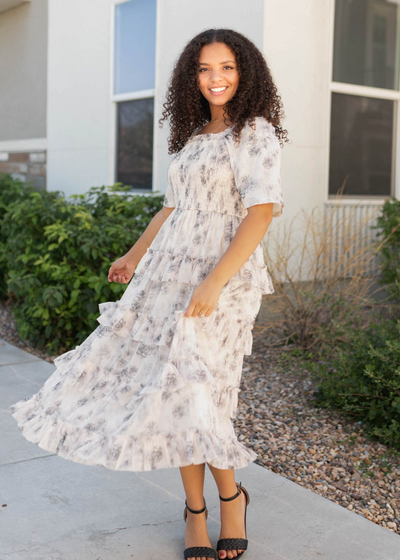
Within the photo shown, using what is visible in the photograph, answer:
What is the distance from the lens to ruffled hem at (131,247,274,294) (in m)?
2.12

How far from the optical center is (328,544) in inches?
92.6

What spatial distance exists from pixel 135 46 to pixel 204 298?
221 inches

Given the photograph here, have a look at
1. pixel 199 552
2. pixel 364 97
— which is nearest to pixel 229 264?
pixel 199 552

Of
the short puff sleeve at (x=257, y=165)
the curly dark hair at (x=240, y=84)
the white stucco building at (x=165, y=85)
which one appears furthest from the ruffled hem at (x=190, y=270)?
the white stucco building at (x=165, y=85)

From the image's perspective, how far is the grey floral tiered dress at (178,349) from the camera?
1.91 meters

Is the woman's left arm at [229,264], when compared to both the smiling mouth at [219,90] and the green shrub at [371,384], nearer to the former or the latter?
the smiling mouth at [219,90]

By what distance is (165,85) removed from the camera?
636 cm

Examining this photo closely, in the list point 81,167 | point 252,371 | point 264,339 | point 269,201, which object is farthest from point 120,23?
point 269,201

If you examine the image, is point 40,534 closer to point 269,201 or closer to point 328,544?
point 328,544

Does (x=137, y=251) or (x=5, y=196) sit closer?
(x=137, y=251)

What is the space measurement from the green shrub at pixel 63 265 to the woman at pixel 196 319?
2.20 m

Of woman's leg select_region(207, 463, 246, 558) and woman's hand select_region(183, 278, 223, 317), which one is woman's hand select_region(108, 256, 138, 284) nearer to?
woman's hand select_region(183, 278, 223, 317)

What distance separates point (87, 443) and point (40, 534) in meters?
0.63

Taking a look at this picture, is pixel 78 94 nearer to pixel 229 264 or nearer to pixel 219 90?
pixel 219 90
